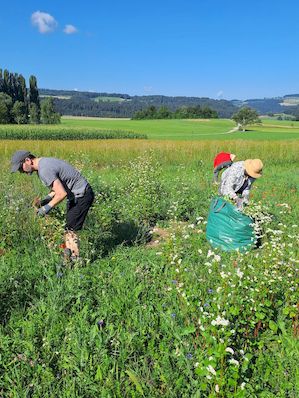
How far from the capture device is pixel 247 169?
524 centimetres

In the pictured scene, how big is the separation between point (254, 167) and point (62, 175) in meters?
2.57

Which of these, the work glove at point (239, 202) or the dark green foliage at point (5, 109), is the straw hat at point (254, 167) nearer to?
the work glove at point (239, 202)

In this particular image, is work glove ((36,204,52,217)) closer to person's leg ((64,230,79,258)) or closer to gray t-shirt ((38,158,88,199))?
gray t-shirt ((38,158,88,199))

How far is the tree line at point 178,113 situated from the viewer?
3792 inches

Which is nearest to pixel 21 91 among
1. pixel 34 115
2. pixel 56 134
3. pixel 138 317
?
pixel 34 115

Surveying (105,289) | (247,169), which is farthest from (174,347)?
(247,169)

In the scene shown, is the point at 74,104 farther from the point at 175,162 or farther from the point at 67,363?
the point at 67,363

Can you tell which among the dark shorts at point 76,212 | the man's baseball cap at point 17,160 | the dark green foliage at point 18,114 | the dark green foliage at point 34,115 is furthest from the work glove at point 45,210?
the dark green foliage at point 34,115

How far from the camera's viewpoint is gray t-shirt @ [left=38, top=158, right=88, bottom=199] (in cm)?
404

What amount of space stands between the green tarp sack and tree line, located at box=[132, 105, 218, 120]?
92.8 m

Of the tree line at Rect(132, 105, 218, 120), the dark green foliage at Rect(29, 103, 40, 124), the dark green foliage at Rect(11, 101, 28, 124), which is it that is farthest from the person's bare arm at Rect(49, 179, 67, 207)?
the tree line at Rect(132, 105, 218, 120)

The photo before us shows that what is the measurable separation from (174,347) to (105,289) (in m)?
1.06

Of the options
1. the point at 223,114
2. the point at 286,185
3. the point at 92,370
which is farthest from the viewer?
the point at 223,114

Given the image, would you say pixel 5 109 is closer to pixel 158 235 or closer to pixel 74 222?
pixel 158 235
